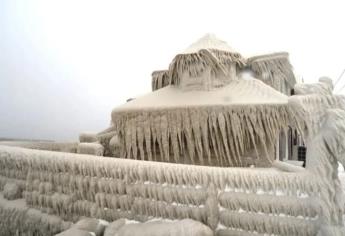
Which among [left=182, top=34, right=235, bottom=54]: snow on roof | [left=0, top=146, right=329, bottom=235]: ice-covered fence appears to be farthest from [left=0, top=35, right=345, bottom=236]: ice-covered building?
[left=182, top=34, right=235, bottom=54]: snow on roof

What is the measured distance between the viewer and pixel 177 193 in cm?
262

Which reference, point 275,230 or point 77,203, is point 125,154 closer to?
point 77,203

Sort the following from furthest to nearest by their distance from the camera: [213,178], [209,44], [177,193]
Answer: [209,44], [177,193], [213,178]

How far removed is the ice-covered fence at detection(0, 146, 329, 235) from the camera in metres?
2.24

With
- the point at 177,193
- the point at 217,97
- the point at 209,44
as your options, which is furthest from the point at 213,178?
the point at 209,44

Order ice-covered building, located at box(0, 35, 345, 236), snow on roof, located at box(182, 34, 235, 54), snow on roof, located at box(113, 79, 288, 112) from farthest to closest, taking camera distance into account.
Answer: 1. snow on roof, located at box(182, 34, 235, 54)
2. snow on roof, located at box(113, 79, 288, 112)
3. ice-covered building, located at box(0, 35, 345, 236)

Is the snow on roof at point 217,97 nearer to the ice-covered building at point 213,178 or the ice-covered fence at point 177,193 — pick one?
the ice-covered building at point 213,178

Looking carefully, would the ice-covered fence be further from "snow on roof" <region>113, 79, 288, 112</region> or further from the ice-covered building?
"snow on roof" <region>113, 79, 288, 112</region>

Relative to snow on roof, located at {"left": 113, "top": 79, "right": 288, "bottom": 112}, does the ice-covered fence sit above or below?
below

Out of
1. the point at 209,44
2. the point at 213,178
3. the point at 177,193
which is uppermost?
the point at 209,44

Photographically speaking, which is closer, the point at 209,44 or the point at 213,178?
the point at 213,178

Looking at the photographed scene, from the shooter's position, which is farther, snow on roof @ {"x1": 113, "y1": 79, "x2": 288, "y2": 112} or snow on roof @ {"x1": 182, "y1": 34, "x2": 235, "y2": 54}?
snow on roof @ {"x1": 182, "y1": 34, "x2": 235, "y2": 54}

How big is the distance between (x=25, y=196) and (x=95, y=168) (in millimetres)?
1383

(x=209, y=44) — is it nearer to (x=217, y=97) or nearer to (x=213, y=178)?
(x=217, y=97)
